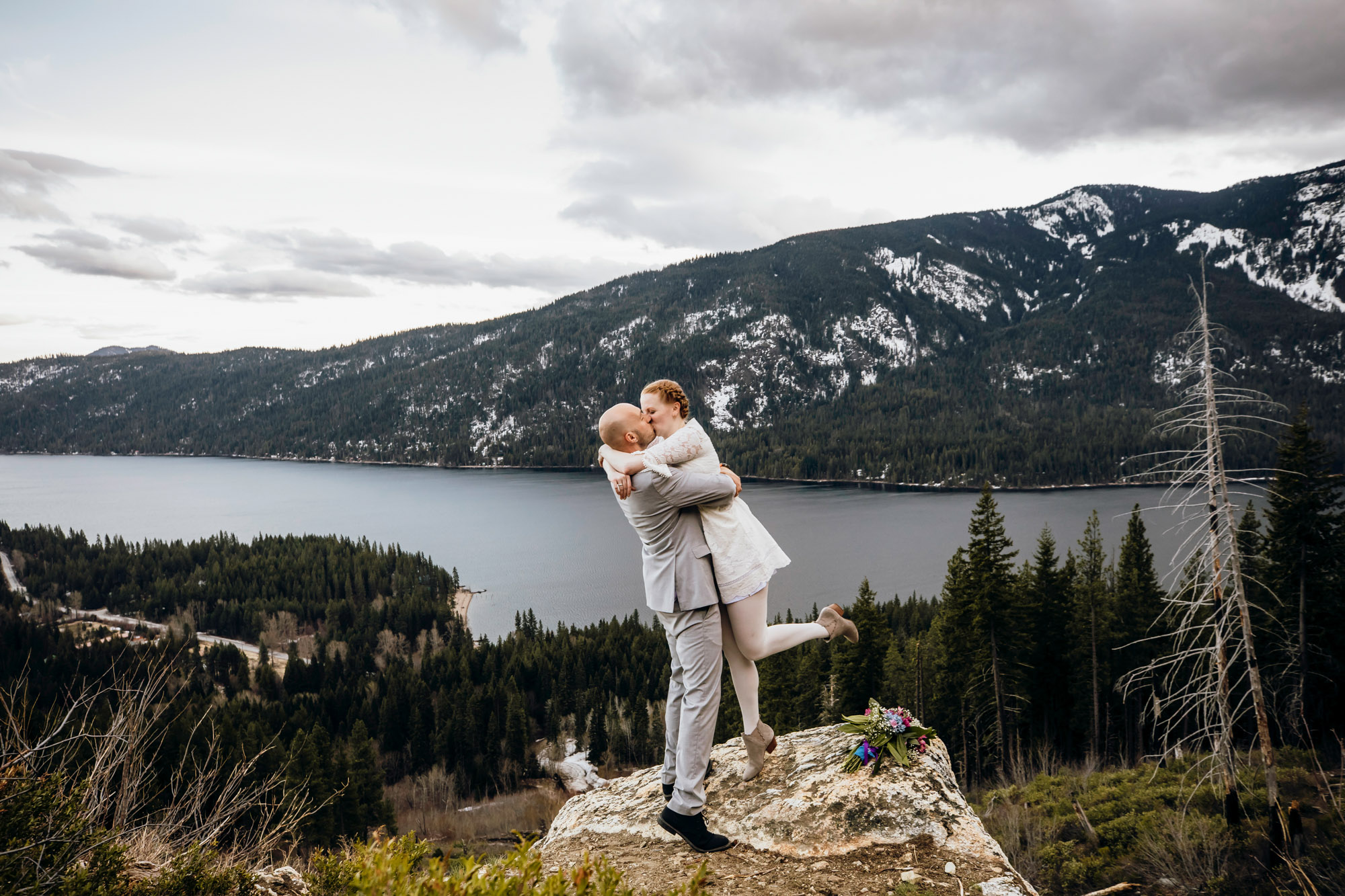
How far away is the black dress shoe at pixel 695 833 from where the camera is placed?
12.9ft

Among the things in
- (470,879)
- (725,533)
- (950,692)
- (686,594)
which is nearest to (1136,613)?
(950,692)

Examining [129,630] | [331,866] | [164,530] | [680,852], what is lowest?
[129,630]

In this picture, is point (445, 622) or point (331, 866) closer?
point (331, 866)

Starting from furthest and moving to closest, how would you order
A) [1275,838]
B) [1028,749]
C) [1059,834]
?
1. [1028,749]
2. [1059,834]
3. [1275,838]

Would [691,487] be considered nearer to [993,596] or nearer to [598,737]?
[993,596]

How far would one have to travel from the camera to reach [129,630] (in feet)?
214

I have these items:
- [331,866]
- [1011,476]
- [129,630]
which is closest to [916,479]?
[1011,476]

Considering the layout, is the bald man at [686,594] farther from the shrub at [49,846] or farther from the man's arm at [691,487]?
the shrub at [49,846]

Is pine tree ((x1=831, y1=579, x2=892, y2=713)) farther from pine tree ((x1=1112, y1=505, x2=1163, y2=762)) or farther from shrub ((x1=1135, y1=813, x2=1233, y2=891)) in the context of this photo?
shrub ((x1=1135, y1=813, x2=1233, y2=891))

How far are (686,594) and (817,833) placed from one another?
170 centimetres

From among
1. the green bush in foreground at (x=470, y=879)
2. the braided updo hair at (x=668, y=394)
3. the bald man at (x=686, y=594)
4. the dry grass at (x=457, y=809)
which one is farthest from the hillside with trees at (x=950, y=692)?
the braided updo hair at (x=668, y=394)

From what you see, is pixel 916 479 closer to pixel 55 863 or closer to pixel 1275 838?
pixel 1275 838

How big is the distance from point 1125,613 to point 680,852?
31.7m

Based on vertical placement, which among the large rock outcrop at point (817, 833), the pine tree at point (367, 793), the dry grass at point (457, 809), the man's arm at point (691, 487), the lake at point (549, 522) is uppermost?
the man's arm at point (691, 487)
